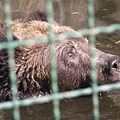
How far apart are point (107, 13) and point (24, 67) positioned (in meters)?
4.51

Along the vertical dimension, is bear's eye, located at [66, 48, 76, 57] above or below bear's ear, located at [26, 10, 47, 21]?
below

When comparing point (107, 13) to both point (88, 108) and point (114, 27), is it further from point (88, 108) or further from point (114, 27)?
point (114, 27)

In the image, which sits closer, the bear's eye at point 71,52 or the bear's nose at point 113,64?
the bear's nose at point 113,64

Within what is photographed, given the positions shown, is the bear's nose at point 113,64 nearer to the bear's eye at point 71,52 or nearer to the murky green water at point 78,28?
the murky green water at point 78,28

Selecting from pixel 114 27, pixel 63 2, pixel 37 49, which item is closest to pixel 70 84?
pixel 37 49

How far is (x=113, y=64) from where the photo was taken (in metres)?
5.82

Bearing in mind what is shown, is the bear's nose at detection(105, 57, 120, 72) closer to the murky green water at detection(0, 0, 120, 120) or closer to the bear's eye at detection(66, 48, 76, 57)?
the murky green water at detection(0, 0, 120, 120)

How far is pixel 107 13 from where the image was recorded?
32.2 ft

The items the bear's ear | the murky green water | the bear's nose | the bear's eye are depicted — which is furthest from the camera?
the bear's ear

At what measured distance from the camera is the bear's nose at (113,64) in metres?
5.77

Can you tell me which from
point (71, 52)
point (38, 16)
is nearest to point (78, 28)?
point (38, 16)

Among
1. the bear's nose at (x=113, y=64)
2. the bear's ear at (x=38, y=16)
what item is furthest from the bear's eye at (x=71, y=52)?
the bear's ear at (x=38, y=16)

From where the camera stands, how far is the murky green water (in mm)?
5594

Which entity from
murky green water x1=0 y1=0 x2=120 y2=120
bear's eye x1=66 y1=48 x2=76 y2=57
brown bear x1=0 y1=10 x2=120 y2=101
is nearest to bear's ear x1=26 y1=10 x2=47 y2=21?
brown bear x1=0 y1=10 x2=120 y2=101
